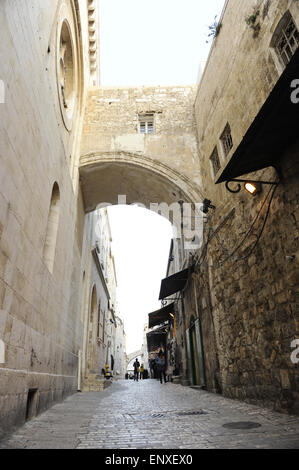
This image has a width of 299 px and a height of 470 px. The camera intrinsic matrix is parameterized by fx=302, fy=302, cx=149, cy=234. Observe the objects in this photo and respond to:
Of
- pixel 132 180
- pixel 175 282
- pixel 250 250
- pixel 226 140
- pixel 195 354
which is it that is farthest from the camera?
pixel 175 282

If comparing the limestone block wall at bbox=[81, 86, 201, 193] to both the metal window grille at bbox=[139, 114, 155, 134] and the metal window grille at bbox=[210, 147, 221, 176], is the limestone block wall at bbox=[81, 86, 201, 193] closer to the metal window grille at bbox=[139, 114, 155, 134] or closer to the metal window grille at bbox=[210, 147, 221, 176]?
the metal window grille at bbox=[139, 114, 155, 134]

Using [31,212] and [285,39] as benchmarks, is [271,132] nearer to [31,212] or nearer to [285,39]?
[285,39]

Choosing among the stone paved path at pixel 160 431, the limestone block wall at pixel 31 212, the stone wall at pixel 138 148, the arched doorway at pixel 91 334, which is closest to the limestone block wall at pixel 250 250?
the stone paved path at pixel 160 431

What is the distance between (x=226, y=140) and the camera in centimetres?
797

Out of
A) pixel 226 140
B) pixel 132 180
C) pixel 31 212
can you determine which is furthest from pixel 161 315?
pixel 31 212

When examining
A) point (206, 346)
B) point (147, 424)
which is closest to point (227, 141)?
point (206, 346)

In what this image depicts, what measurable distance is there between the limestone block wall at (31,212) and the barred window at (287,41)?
170 inches

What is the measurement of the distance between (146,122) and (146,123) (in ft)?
0.17

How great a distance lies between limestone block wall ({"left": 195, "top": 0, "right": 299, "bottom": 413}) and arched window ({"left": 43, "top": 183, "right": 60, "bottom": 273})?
12.8ft

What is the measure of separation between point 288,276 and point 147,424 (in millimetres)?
2730

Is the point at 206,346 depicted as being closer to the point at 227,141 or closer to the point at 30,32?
the point at 227,141

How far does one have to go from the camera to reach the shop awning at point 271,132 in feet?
10.7

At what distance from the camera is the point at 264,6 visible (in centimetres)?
583
